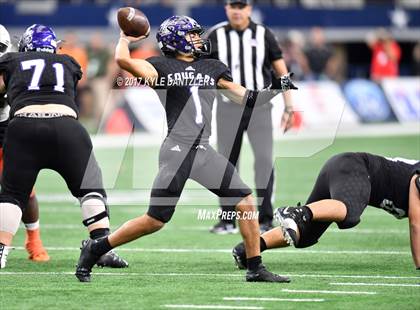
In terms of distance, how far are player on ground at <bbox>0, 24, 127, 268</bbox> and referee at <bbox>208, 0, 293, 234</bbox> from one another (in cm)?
237

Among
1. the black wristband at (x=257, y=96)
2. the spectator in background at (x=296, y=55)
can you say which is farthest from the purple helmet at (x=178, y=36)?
the spectator in background at (x=296, y=55)

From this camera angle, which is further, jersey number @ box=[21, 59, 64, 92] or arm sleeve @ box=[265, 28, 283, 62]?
arm sleeve @ box=[265, 28, 283, 62]

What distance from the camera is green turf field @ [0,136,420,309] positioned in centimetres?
619

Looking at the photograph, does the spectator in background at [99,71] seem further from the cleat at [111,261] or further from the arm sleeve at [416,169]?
the arm sleeve at [416,169]

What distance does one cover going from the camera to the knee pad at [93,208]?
715cm

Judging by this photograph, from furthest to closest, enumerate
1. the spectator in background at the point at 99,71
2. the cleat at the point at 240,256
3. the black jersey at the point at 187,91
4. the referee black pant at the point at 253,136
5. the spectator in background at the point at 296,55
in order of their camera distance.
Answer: the spectator in background at the point at 296,55 → the spectator in background at the point at 99,71 → the referee black pant at the point at 253,136 → the cleat at the point at 240,256 → the black jersey at the point at 187,91

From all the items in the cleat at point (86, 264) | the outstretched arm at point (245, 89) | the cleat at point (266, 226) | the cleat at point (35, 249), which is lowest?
the cleat at point (266, 226)

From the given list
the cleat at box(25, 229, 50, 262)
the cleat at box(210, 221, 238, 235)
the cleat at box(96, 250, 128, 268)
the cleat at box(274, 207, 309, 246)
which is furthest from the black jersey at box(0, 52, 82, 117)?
the cleat at box(210, 221, 238, 235)

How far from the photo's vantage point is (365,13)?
25828 millimetres

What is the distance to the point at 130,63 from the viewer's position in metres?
6.65

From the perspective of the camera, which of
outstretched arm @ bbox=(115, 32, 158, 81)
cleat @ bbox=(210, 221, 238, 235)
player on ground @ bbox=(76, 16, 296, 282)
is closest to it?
outstretched arm @ bbox=(115, 32, 158, 81)

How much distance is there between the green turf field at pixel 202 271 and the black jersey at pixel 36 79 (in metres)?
1.17

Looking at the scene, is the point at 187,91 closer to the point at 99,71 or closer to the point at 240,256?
the point at 240,256

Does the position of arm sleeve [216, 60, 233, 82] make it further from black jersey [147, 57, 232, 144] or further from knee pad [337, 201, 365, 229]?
knee pad [337, 201, 365, 229]
